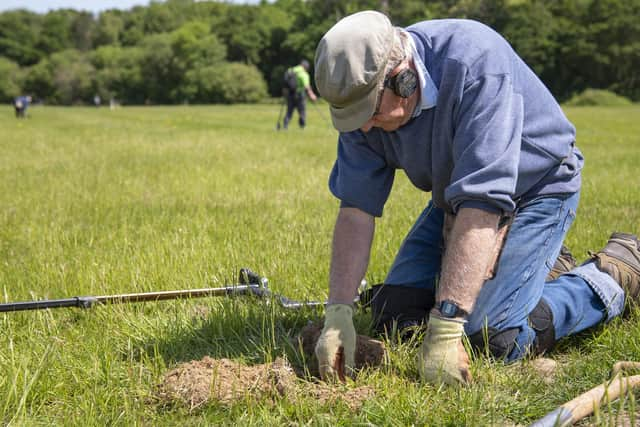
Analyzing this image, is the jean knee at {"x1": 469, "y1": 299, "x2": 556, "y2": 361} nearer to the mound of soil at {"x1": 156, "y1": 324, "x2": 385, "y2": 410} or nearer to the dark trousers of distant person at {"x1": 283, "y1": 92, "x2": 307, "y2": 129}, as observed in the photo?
the mound of soil at {"x1": 156, "y1": 324, "x2": 385, "y2": 410}

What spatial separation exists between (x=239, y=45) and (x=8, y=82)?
38531mm

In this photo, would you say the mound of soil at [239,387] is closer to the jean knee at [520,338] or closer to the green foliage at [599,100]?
the jean knee at [520,338]

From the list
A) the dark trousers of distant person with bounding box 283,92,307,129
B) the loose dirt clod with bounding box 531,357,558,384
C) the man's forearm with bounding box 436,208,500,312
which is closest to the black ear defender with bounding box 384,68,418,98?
the man's forearm with bounding box 436,208,500,312

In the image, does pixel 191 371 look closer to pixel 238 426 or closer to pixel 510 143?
pixel 238 426

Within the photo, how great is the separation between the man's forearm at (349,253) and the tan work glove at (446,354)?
0.51 m

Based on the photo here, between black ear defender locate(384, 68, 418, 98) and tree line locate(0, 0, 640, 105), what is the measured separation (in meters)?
59.4

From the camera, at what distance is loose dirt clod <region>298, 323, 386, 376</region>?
2900mm

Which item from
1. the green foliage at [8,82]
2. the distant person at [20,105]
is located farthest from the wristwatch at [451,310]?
the green foliage at [8,82]

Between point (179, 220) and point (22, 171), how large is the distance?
5181 mm

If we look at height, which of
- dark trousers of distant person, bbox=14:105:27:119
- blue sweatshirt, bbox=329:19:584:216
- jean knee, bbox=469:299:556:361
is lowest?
dark trousers of distant person, bbox=14:105:27:119

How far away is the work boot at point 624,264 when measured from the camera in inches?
134

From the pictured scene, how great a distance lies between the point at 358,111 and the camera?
2.56 m

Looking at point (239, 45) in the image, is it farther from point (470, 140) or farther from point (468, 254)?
point (468, 254)

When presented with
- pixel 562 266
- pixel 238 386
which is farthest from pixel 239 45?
pixel 238 386
